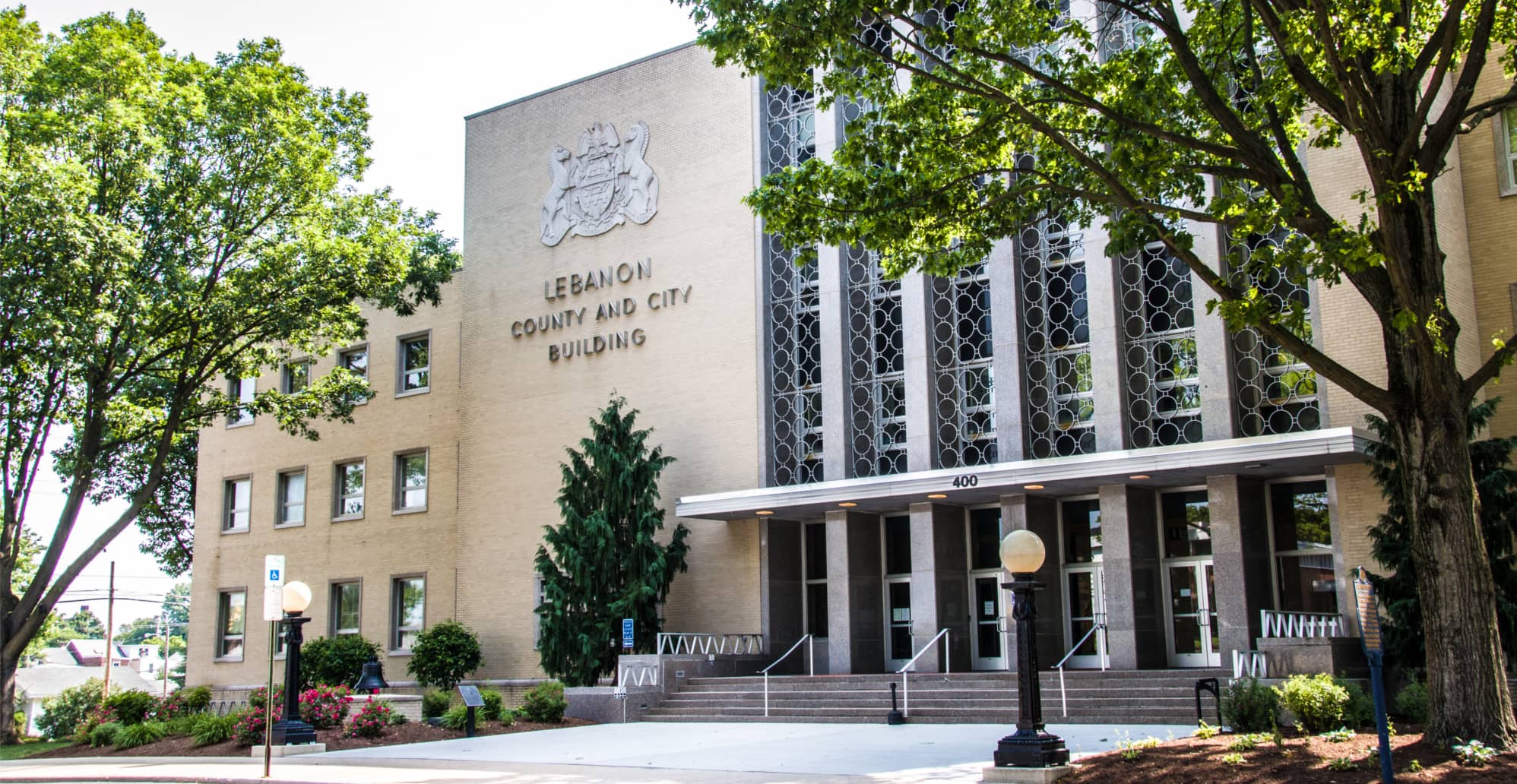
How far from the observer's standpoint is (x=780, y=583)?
28.2 meters

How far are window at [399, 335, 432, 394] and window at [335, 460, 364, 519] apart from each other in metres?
2.79

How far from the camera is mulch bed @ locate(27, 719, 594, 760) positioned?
2053 cm

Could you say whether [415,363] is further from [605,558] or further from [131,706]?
[131,706]

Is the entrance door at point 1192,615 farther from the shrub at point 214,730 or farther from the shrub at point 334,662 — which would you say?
the shrub at point 334,662

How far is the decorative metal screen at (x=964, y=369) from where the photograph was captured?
26.0 metres

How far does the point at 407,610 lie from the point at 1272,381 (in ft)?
74.2

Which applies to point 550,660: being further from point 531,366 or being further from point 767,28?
point 767,28

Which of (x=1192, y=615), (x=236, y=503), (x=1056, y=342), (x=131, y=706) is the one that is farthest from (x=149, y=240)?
(x=1192, y=615)

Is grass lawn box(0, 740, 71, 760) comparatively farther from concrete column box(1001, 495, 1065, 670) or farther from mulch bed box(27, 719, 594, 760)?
concrete column box(1001, 495, 1065, 670)

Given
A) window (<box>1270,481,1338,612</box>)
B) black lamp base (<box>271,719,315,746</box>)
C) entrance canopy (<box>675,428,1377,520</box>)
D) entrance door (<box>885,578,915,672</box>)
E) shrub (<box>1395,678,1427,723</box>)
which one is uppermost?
entrance canopy (<box>675,428,1377,520</box>)

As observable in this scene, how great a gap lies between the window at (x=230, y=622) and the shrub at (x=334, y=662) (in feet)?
20.9

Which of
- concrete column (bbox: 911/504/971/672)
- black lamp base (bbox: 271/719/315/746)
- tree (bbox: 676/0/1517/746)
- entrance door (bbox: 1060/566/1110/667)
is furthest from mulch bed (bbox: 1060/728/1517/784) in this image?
black lamp base (bbox: 271/719/315/746)

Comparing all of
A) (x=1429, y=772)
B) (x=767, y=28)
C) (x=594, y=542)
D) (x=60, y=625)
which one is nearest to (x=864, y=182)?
(x=767, y=28)

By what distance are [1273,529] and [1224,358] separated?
129 inches
